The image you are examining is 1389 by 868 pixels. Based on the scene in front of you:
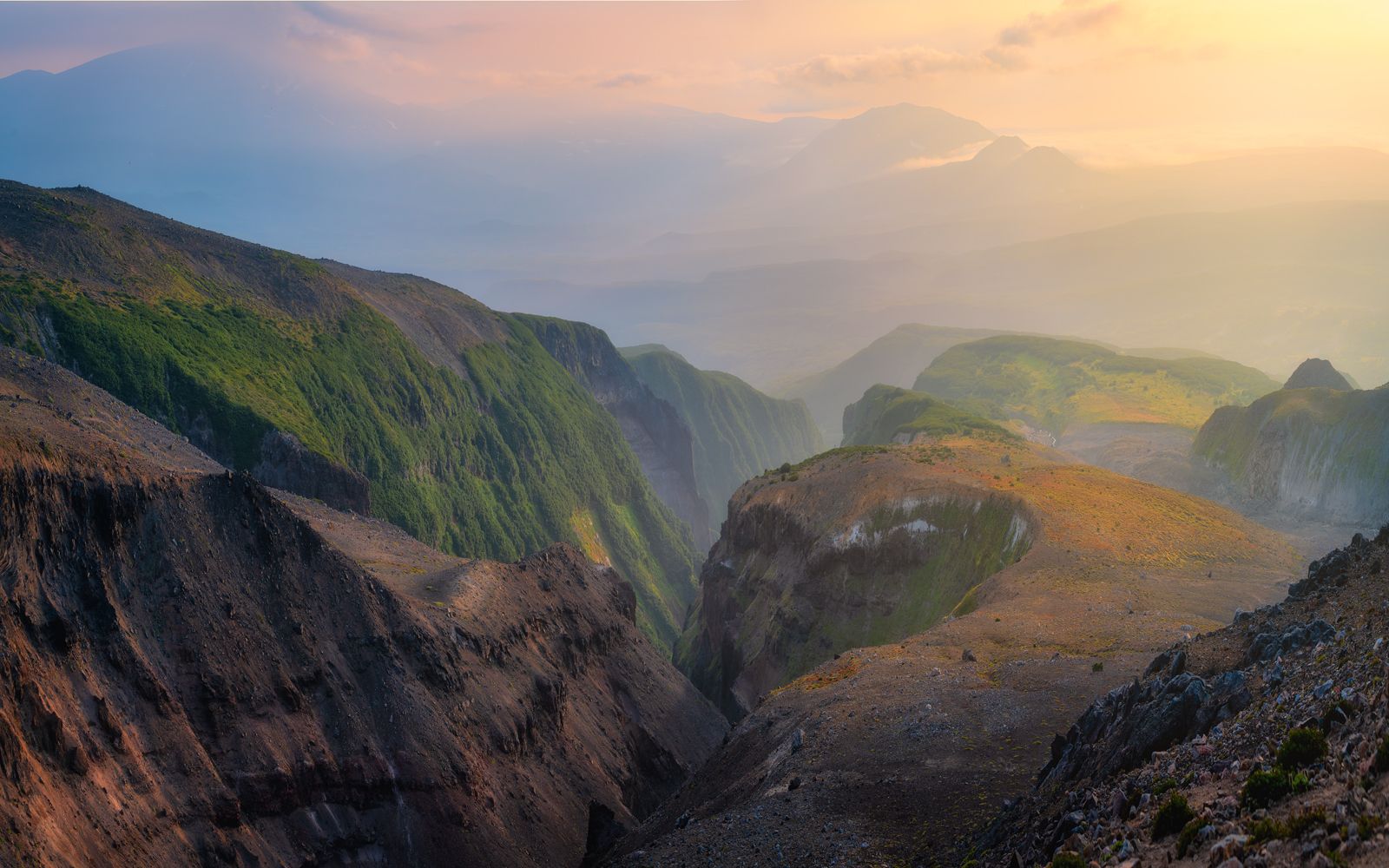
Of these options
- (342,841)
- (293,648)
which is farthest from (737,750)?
(293,648)

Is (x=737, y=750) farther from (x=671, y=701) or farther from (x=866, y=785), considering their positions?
(x=671, y=701)

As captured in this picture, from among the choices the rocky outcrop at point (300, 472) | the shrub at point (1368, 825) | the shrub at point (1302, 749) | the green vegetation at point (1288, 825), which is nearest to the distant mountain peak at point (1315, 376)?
the rocky outcrop at point (300, 472)

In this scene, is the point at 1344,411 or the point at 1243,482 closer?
the point at 1344,411

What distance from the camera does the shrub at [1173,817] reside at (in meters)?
18.5

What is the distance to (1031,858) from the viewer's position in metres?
22.9

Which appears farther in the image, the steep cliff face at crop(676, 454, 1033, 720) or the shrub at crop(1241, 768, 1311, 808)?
the steep cliff face at crop(676, 454, 1033, 720)

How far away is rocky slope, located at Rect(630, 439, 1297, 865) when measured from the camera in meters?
33.4

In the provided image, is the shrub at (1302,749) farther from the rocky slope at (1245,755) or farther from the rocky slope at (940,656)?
the rocky slope at (940,656)

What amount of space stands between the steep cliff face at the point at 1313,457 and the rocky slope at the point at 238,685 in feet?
279

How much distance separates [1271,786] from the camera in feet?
57.4

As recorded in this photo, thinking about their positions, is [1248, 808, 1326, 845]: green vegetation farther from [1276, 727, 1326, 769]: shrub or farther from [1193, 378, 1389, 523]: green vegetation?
[1193, 378, 1389, 523]: green vegetation

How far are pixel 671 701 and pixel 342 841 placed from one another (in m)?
33.7

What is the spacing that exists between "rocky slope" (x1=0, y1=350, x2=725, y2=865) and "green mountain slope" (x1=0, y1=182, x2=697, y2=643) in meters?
29.0

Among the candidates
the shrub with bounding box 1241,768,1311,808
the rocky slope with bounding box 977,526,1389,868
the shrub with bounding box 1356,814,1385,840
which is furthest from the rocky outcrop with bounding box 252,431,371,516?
the shrub with bounding box 1356,814,1385,840
